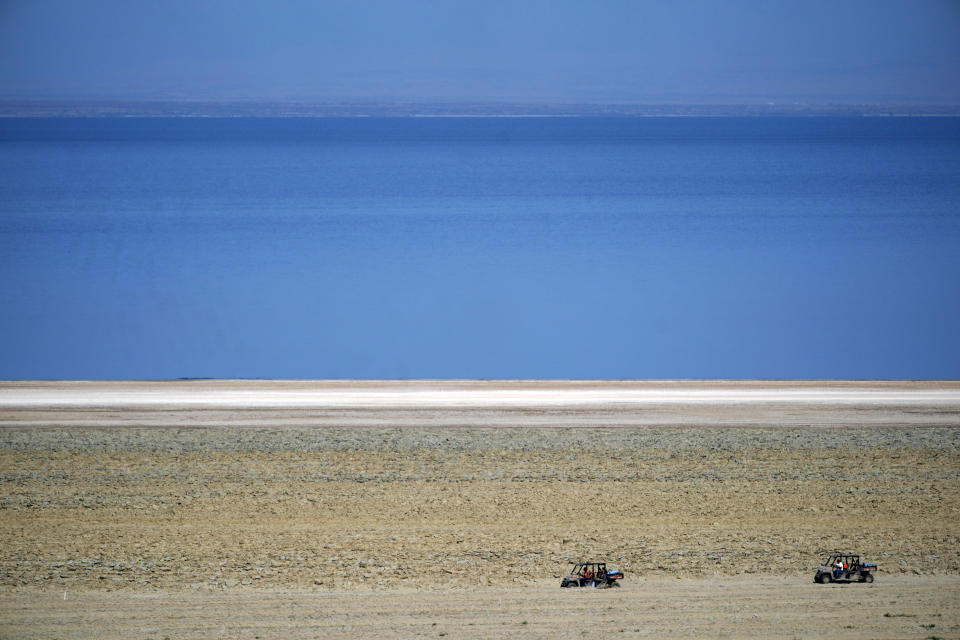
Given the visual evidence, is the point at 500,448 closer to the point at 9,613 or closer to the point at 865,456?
the point at 865,456

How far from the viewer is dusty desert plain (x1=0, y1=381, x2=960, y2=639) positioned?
12672 mm

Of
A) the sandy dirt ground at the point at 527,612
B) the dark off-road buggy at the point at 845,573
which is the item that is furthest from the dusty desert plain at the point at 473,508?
the dark off-road buggy at the point at 845,573

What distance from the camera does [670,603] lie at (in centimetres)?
1288

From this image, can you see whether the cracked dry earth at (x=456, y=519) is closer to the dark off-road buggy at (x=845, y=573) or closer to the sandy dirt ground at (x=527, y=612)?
the sandy dirt ground at (x=527, y=612)

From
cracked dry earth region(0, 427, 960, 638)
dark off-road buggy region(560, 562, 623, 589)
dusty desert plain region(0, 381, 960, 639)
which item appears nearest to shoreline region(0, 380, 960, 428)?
dusty desert plain region(0, 381, 960, 639)

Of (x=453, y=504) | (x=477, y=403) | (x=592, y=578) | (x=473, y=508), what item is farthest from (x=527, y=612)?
(x=477, y=403)

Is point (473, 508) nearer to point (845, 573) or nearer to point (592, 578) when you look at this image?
point (592, 578)

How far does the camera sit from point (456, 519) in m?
15.7

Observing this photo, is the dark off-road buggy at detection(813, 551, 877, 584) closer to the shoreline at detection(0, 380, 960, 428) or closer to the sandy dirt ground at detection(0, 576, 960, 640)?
the sandy dirt ground at detection(0, 576, 960, 640)

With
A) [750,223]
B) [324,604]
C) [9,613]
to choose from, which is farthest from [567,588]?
[750,223]

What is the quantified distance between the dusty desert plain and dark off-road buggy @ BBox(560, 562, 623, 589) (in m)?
0.19

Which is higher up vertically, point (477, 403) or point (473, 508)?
point (477, 403)

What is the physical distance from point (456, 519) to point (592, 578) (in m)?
3.03

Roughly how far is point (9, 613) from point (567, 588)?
7.14m
